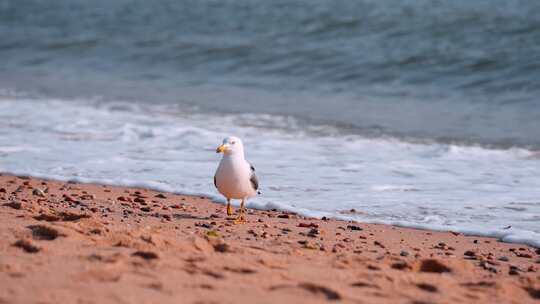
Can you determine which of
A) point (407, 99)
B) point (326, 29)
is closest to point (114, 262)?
point (407, 99)

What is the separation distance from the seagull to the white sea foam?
0.61 m

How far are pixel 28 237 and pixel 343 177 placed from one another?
3.68 metres

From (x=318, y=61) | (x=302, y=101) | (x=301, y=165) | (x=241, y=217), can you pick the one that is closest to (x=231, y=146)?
(x=241, y=217)

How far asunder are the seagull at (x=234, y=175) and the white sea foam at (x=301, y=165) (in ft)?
2.02

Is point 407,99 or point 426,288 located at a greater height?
point 407,99

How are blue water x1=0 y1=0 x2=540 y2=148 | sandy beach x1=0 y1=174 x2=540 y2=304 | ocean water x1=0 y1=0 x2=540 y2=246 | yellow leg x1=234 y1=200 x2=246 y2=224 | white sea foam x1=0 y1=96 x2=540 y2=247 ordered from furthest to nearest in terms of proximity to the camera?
blue water x1=0 y1=0 x2=540 y2=148 → ocean water x1=0 y1=0 x2=540 y2=246 → white sea foam x1=0 y1=96 x2=540 y2=247 → yellow leg x1=234 y1=200 x2=246 y2=224 → sandy beach x1=0 y1=174 x2=540 y2=304

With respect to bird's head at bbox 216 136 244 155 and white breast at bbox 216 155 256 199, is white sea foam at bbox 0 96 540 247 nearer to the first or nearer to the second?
white breast at bbox 216 155 256 199

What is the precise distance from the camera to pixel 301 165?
855cm

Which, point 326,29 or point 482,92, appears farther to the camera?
point 326,29

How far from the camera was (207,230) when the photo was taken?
5820mm

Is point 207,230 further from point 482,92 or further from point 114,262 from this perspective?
point 482,92

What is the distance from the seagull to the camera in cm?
629

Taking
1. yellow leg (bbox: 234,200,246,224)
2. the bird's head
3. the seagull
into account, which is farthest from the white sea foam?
the bird's head

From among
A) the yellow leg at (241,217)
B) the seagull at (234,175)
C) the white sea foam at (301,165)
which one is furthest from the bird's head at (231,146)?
the white sea foam at (301,165)
